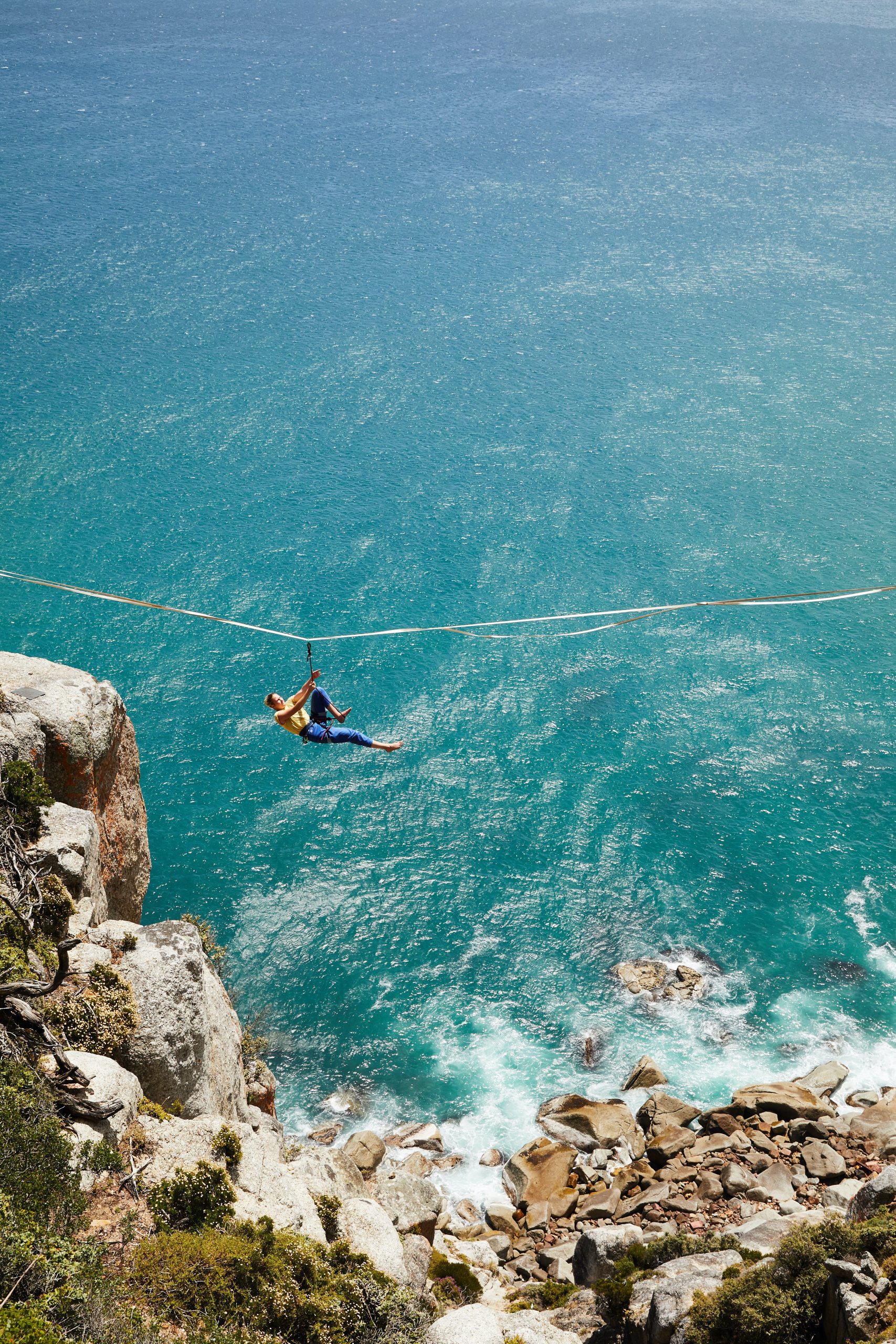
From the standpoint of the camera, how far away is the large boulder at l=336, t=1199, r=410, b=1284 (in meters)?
15.2

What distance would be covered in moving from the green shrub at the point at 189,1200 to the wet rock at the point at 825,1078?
14306 mm

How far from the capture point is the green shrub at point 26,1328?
9617mm

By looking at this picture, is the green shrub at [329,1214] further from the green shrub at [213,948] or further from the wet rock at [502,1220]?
the green shrub at [213,948]

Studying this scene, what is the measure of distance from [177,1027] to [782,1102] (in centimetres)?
1273

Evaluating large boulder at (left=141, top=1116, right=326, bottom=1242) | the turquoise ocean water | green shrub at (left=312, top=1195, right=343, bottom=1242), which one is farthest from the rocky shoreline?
the turquoise ocean water

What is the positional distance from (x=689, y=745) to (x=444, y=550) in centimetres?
1374

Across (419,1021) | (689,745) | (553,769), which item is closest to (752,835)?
(689,745)

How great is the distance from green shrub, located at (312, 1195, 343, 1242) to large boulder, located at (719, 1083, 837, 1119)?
9612mm

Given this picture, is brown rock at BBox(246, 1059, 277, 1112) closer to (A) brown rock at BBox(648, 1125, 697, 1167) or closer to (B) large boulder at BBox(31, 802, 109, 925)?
(B) large boulder at BBox(31, 802, 109, 925)

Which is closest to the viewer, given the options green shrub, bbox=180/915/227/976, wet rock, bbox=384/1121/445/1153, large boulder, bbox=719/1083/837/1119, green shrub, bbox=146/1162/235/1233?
green shrub, bbox=146/1162/235/1233

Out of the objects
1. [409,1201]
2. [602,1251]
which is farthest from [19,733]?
[602,1251]

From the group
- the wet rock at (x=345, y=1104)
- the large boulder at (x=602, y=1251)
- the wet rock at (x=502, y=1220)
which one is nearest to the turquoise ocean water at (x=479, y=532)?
the wet rock at (x=345, y=1104)

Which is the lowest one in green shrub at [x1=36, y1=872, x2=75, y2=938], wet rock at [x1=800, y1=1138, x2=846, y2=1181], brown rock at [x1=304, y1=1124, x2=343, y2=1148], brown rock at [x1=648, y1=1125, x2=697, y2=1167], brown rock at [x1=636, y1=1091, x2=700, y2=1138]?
brown rock at [x1=304, y1=1124, x2=343, y2=1148]

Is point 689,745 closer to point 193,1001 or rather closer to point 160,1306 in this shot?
point 193,1001
